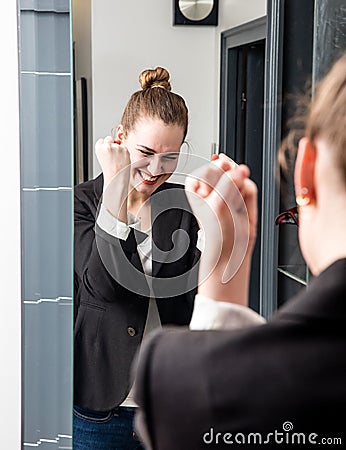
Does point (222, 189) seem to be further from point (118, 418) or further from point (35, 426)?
point (35, 426)

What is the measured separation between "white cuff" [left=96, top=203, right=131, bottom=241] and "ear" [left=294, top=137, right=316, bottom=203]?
69cm

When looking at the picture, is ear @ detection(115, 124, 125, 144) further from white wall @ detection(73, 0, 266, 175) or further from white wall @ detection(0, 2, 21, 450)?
white wall @ detection(0, 2, 21, 450)

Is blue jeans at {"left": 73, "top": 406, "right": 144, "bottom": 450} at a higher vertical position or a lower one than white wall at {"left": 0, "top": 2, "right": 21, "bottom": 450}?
lower

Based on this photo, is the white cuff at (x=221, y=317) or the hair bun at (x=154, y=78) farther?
the hair bun at (x=154, y=78)

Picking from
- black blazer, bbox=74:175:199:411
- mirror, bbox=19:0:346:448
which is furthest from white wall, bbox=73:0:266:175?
black blazer, bbox=74:175:199:411

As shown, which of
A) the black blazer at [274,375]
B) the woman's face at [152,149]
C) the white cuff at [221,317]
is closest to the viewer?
the black blazer at [274,375]

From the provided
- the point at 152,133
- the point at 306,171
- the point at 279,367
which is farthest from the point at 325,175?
the point at 152,133

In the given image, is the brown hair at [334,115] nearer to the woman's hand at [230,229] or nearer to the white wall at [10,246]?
the woman's hand at [230,229]

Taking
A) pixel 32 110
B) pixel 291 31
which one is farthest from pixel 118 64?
pixel 291 31

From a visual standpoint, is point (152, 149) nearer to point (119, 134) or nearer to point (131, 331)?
point (119, 134)

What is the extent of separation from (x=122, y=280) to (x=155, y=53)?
0.36 m

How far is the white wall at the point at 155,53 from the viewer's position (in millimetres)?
1249

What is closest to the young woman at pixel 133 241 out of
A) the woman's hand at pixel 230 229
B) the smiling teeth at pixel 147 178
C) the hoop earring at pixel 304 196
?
the smiling teeth at pixel 147 178

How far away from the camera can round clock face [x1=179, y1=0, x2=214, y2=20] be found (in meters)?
1.26
